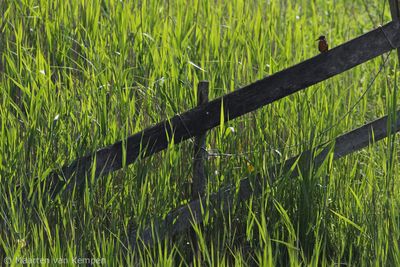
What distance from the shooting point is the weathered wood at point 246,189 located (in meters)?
3.77

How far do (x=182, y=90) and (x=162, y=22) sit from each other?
1063 mm

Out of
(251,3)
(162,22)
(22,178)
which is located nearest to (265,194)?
(22,178)

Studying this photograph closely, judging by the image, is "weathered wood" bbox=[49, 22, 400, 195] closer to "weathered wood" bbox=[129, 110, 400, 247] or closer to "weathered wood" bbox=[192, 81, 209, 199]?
"weathered wood" bbox=[192, 81, 209, 199]

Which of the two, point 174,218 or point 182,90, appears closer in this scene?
point 174,218

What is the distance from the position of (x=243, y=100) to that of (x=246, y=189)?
0.48 meters

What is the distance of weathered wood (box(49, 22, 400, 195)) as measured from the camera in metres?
3.57

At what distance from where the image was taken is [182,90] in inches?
173

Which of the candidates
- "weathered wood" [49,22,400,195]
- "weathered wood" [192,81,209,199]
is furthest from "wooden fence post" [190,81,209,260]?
"weathered wood" [49,22,400,195]

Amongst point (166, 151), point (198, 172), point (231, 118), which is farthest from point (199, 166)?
point (231, 118)

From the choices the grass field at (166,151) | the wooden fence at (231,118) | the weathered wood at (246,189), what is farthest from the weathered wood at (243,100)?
the weathered wood at (246,189)

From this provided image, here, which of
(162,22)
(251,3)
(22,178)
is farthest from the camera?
(251,3)

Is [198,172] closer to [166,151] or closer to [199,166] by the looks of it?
[199,166]

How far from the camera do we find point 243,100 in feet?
12.0

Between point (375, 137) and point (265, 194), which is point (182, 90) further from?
point (375, 137)
